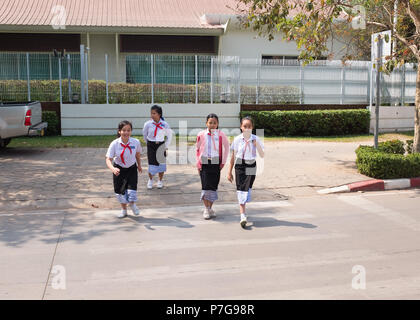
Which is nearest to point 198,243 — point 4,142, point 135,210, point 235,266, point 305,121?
point 235,266

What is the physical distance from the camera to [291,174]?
10039mm

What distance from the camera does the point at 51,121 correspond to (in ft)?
50.9

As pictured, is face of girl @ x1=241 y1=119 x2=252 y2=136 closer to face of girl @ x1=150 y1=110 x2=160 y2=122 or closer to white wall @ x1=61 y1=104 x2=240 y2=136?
face of girl @ x1=150 y1=110 x2=160 y2=122

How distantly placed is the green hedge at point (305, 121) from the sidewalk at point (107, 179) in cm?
303

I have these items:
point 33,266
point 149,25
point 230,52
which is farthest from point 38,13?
point 33,266

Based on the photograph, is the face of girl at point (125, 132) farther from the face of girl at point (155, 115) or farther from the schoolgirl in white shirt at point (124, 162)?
the face of girl at point (155, 115)

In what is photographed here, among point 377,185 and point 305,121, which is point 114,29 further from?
point 377,185

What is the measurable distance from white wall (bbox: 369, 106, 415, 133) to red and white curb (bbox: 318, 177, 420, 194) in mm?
7758

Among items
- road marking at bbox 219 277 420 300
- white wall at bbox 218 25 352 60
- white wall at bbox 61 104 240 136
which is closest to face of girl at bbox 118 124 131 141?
road marking at bbox 219 277 420 300

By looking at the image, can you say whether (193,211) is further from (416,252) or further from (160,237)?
(416,252)

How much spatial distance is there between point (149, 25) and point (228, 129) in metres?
6.11

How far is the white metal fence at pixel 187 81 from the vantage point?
15875 millimetres
